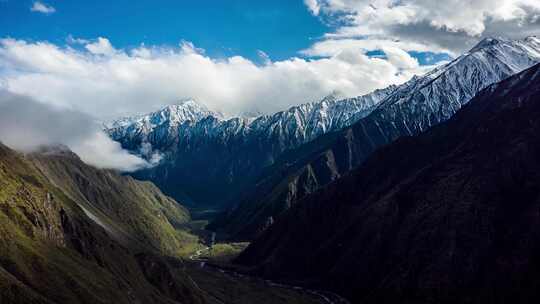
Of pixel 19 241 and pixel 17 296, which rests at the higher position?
pixel 19 241

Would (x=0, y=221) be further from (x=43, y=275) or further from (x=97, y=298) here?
(x=97, y=298)

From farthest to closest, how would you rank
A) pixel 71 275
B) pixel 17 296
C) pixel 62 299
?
pixel 71 275 < pixel 62 299 < pixel 17 296

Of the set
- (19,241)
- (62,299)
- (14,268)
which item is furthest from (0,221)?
(62,299)

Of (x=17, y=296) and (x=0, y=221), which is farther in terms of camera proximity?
(x=0, y=221)

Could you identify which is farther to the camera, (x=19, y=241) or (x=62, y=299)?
(x=19, y=241)

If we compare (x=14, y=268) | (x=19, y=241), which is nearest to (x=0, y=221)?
(x=19, y=241)

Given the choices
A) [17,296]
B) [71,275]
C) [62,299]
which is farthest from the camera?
[71,275]

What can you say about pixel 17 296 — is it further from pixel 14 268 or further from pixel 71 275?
pixel 71 275

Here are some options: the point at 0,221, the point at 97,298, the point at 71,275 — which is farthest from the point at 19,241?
the point at 97,298
